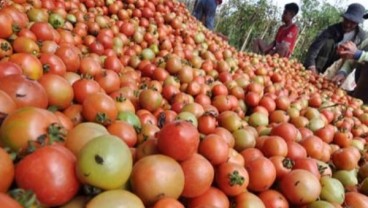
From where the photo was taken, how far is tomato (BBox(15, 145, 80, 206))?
1.09 meters

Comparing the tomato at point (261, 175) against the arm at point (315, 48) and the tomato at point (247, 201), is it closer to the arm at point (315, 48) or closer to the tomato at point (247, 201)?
the tomato at point (247, 201)

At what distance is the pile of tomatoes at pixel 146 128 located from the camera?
1.18 meters

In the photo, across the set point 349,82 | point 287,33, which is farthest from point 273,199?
point 287,33

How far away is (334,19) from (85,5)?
20168 millimetres

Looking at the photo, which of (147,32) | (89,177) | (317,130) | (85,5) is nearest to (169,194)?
(89,177)

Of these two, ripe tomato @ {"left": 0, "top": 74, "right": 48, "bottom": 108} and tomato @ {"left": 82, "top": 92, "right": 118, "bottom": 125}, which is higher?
ripe tomato @ {"left": 0, "top": 74, "right": 48, "bottom": 108}

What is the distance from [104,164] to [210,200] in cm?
52

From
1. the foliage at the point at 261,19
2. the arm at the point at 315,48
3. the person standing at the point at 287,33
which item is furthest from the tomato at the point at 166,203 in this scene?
the foliage at the point at 261,19

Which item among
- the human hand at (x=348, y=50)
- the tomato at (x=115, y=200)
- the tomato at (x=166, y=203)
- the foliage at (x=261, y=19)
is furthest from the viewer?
the foliage at (x=261, y=19)

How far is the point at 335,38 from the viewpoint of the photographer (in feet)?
23.5

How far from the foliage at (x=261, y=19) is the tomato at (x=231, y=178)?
1838 cm

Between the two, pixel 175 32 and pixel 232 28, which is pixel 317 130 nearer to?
pixel 175 32

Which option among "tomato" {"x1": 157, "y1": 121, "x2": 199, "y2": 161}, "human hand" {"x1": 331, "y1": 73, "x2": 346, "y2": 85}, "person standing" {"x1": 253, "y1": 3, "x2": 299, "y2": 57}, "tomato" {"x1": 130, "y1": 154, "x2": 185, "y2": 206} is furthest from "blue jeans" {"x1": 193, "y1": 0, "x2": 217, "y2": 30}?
"tomato" {"x1": 130, "y1": 154, "x2": 185, "y2": 206}

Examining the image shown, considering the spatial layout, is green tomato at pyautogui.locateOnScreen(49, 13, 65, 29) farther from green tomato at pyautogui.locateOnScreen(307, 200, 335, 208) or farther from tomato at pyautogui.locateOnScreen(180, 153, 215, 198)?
green tomato at pyautogui.locateOnScreen(307, 200, 335, 208)
